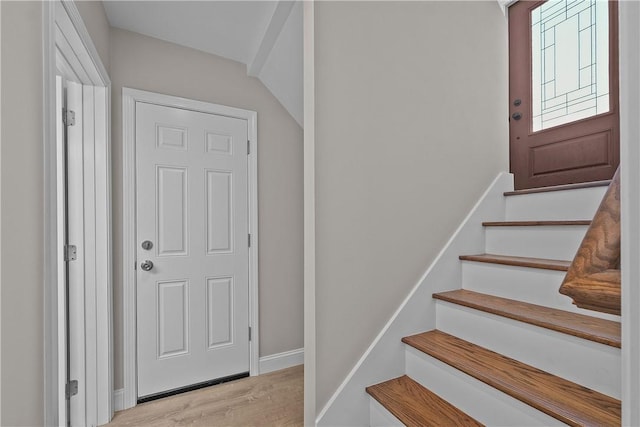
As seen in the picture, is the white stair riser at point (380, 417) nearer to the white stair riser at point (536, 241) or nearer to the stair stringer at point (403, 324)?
the stair stringer at point (403, 324)

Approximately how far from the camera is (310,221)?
4.54ft

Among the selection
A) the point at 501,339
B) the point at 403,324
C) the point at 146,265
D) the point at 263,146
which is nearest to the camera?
the point at 501,339

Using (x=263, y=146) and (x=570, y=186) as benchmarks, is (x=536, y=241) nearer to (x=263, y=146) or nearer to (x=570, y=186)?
(x=570, y=186)

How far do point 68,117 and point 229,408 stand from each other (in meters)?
1.97

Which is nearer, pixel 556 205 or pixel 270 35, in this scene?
pixel 556 205

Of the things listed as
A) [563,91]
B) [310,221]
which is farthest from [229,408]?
[563,91]

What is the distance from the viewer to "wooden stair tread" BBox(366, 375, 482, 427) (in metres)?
1.15

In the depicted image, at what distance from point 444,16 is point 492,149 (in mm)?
875

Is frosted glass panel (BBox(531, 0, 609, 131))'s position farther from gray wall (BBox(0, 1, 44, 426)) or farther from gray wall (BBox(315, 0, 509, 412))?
gray wall (BBox(0, 1, 44, 426))

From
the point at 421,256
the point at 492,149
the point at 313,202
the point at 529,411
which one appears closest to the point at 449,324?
the point at 421,256

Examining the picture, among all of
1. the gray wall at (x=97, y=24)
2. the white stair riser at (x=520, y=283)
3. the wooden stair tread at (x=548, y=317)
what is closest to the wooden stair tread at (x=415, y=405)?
the wooden stair tread at (x=548, y=317)

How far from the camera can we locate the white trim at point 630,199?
0.35m

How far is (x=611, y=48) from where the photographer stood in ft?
6.37

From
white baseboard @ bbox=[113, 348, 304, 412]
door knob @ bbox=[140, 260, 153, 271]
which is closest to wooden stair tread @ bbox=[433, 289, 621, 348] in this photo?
white baseboard @ bbox=[113, 348, 304, 412]
